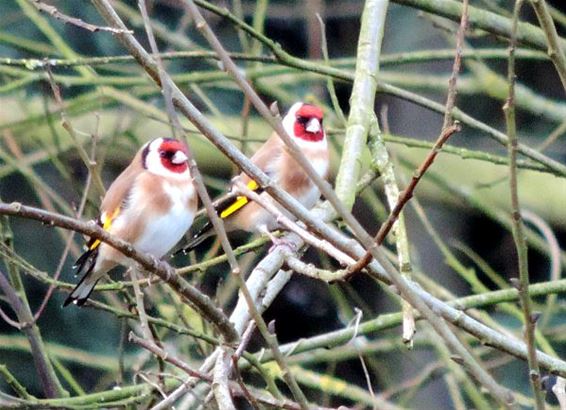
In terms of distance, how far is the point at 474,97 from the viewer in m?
7.64

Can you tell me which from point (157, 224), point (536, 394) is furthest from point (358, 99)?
point (536, 394)

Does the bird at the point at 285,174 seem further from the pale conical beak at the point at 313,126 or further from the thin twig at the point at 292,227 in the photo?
the thin twig at the point at 292,227

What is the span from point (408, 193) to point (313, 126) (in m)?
2.15

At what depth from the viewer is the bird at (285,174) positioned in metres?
3.79

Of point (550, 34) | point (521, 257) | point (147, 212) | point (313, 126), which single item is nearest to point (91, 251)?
point (147, 212)

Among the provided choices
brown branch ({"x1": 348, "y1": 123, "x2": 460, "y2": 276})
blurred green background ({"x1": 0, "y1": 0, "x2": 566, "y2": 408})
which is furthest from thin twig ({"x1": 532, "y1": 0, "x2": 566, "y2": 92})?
blurred green background ({"x1": 0, "y1": 0, "x2": 566, "y2": 408})

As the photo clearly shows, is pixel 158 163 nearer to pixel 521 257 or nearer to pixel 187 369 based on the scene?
pixel 187 369

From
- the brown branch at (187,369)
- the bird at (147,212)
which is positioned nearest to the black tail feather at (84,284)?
the bird at (147,212)

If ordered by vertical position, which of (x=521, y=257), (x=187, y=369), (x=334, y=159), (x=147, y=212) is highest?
(x=334, y=159)

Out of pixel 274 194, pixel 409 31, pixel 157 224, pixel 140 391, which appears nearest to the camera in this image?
pixel 274 194

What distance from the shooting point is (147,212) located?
3.47 m

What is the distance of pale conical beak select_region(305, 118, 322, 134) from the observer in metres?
4.00

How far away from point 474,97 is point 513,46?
18.4 feet

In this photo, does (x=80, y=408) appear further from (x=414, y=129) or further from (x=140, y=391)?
(x=414, y=129)
